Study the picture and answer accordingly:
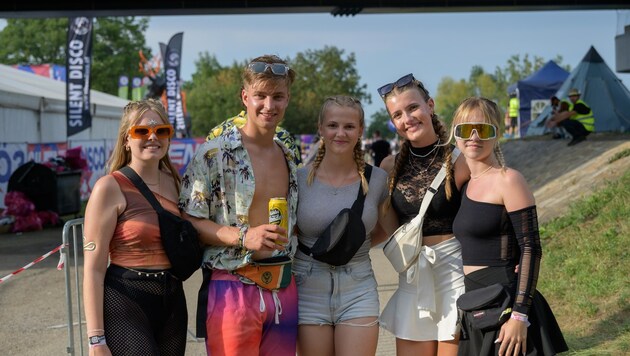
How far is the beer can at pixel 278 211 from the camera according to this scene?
3.43 meters

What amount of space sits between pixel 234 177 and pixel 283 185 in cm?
29

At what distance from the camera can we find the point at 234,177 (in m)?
3.80

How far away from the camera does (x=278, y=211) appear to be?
344 centimetres

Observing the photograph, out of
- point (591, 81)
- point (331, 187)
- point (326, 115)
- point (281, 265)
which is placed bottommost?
point (281, 265)

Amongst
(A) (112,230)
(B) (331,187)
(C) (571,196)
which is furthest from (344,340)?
(C) (571,196)

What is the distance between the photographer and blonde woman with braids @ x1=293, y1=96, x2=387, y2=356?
13.1ft

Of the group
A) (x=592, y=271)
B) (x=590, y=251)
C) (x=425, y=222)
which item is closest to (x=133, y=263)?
(x=425, y=222)

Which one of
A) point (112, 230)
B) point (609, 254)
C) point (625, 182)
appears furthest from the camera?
point (625, 182)

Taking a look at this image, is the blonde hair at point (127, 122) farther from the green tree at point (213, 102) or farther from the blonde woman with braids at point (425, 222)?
the green tree at point (213, 102)

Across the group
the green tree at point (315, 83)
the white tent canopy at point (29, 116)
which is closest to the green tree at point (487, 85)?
the green tree at point (315, 83)

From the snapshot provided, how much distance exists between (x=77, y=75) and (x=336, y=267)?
2048cm

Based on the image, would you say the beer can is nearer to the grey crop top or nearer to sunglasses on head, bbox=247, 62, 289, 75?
the grey crop top

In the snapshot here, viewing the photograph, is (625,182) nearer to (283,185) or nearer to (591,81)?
(283,185)

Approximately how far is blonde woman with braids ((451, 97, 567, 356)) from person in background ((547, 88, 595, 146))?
13.8m
